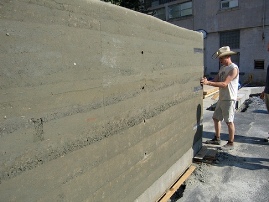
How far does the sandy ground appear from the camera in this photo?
339cm

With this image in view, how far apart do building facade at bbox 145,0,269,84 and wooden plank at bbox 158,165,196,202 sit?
1633 cm

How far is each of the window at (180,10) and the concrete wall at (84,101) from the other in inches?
779

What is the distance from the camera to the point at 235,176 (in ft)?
12.8

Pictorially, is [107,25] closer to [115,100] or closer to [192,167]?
[115,100]

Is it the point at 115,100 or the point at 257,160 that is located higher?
the point at 115,100

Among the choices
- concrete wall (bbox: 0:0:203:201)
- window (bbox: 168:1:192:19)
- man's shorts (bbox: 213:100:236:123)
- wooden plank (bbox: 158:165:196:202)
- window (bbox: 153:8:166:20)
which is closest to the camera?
concrete wall (bbox: 0:0:203:201)

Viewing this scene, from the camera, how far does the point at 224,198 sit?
332 centimetres

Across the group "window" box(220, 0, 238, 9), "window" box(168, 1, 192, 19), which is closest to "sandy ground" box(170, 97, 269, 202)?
"window" box(220, 0, 238, 9)

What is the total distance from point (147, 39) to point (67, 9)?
116cm

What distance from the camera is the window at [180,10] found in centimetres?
2147

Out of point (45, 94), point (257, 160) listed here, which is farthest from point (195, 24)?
point (45, 94)

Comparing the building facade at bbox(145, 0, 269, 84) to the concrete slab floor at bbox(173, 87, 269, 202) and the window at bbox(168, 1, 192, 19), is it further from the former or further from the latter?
the concrete slab floor at bbox(173, 87, 269, 202)

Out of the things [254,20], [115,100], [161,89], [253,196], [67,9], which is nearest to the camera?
[67,9]

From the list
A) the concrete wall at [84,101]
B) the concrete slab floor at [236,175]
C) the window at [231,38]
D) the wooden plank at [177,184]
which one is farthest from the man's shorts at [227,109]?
the window at [231,38]
